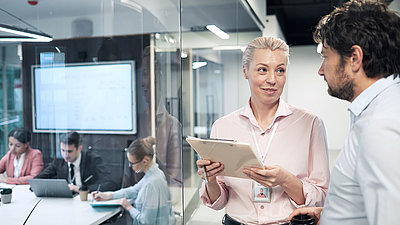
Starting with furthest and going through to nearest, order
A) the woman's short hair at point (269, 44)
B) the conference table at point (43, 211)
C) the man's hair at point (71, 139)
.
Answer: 1. the man's hair at point (71, 139)
2. the conference table at point (43, 211)
3. the woman's short hair at point (269, 44)

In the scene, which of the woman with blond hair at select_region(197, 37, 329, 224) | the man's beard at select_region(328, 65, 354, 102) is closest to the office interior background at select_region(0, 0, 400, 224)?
the woman with blond hair at select_region(197, 37, 329, 224)

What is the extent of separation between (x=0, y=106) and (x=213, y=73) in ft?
6.14

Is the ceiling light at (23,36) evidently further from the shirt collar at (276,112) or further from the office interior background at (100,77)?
the shirt collar at (276,112)

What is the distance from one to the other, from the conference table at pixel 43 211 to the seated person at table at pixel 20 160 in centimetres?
7

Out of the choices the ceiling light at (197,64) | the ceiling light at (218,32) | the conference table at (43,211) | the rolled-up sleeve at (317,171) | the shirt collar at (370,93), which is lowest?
the conference table at (43,211)

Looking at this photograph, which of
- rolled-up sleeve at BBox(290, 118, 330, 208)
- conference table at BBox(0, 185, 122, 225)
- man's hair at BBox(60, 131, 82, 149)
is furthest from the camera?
man's hair at BBox(60, 131, 82, 149)

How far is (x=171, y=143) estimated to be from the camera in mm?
2736

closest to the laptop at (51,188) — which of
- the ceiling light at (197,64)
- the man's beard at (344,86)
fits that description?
the ceiling light at (197,64)

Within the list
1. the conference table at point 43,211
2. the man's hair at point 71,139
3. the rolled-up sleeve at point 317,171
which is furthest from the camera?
the man's hair at point 71,139

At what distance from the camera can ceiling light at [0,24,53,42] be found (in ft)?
8.23

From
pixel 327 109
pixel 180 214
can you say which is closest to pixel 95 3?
pixel 180 214

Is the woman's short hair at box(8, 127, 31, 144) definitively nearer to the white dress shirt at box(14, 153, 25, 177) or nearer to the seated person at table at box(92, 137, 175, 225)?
the white dress shirt at box(14, 153, 25, 177)

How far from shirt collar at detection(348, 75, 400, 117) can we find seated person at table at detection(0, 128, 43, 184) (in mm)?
2029

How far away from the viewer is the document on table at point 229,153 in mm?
1512
